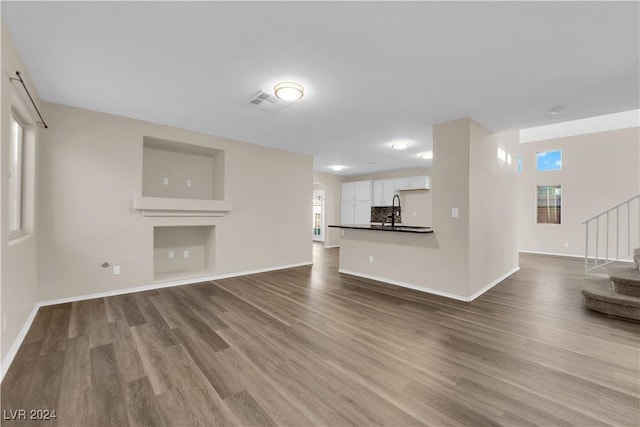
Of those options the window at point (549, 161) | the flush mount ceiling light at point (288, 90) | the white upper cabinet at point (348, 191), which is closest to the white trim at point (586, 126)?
the window at point (549, 161)

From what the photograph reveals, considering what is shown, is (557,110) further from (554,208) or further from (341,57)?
(554,208)

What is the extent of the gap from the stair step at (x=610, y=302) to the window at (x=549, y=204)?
4.54 m

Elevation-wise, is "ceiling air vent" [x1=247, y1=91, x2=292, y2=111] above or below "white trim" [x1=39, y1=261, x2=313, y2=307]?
above

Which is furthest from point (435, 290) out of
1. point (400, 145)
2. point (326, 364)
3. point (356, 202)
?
point (356, 202)

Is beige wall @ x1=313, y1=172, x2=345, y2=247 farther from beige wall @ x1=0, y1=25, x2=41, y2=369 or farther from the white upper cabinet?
beige wall @ x1=0, y1=25, x2=41, y2=369

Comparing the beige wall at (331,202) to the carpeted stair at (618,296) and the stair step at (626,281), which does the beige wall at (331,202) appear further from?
the stair step at (626,281)

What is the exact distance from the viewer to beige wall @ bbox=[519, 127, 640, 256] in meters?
5.91

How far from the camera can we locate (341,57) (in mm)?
2252

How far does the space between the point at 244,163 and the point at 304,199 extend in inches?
62.9

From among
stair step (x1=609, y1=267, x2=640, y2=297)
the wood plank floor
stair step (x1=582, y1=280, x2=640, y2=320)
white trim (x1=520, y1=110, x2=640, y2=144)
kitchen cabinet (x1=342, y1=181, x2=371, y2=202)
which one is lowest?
the wood plank floor

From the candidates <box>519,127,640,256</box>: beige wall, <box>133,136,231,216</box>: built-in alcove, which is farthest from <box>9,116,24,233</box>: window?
<box>519,127,640,256</box>: beige wall

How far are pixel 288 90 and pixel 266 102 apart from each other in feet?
1.78

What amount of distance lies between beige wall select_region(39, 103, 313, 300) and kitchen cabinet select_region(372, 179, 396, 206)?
475 centimetres

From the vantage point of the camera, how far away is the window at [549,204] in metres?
6.93
